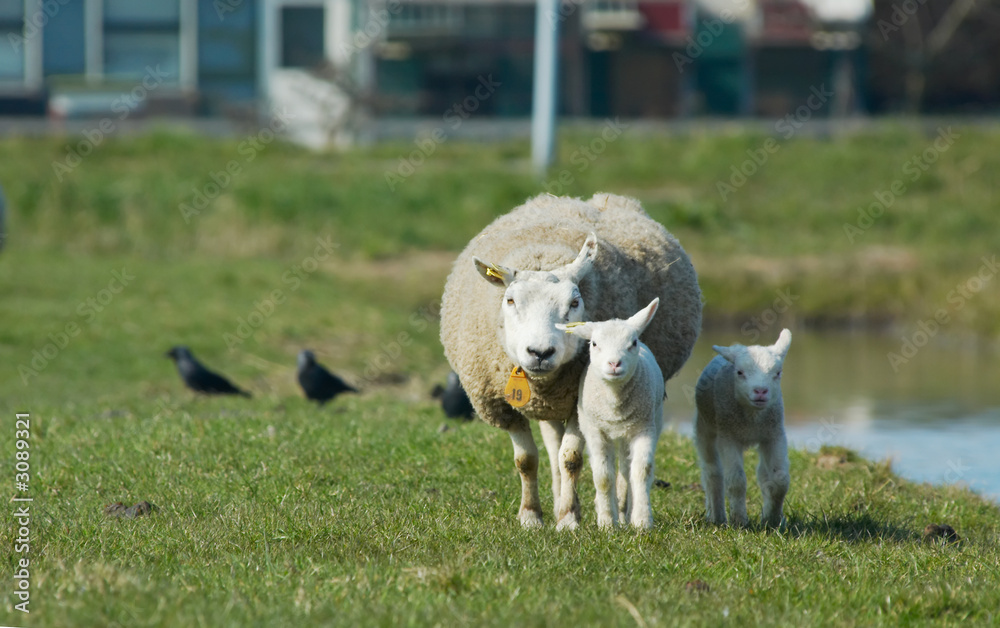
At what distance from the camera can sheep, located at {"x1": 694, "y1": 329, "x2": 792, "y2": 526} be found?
6.16 metres

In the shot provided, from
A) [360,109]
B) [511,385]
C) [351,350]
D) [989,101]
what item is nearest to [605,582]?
[511,385]

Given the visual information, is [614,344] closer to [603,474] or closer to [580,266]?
[580,266]

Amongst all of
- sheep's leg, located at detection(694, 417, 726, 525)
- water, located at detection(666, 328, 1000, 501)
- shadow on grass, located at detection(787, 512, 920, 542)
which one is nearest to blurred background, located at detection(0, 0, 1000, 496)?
water, located at detection(666, 328, 1000, 501)

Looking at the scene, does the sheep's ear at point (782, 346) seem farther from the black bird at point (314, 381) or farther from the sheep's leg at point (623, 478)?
the black bird at point (314, 381)

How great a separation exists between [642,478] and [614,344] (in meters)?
0.73

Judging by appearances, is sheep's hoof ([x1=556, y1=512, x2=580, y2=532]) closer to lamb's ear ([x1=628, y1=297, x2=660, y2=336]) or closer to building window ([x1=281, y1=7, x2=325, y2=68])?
lamb's ear ([x1=628, y1=297, x2=660, y2=336])

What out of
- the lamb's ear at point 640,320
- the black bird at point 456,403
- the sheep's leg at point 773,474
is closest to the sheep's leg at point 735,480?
the sheep's leg at point 773,474

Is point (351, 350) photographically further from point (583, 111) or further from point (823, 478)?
point (583, 111)

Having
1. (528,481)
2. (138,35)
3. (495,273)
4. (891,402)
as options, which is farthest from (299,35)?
(495,273)

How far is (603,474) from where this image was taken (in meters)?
6.16

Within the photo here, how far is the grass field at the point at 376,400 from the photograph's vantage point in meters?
4.90

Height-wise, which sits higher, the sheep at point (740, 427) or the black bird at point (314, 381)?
the sheep at point (740, 427)

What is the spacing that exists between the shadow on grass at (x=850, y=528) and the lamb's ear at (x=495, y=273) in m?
1.91

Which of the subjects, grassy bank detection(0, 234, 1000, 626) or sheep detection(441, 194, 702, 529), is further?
sheep detection(441, 194, 702, 529)
